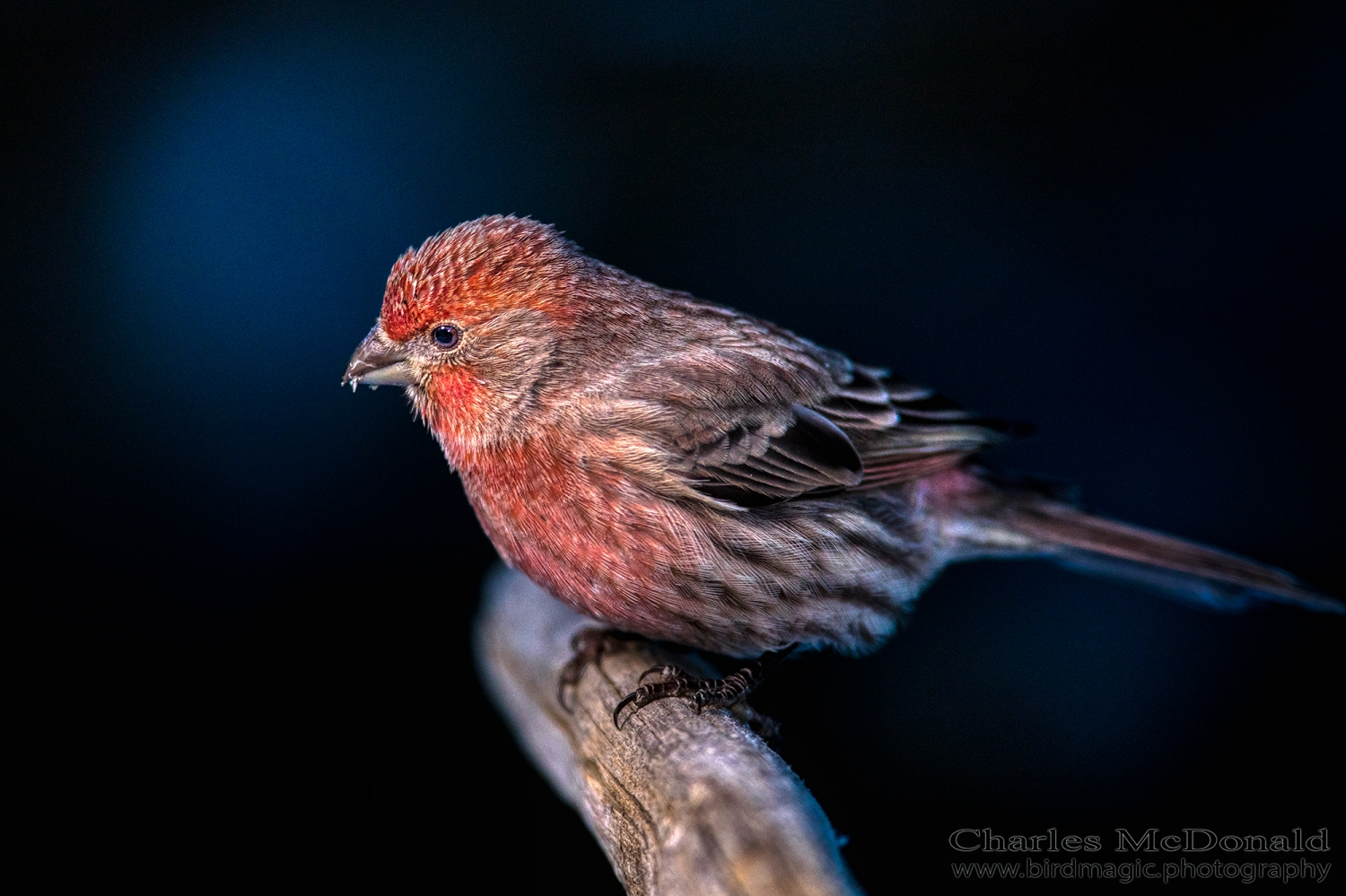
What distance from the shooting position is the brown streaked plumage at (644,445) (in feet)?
8.09

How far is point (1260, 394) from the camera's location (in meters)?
3.94

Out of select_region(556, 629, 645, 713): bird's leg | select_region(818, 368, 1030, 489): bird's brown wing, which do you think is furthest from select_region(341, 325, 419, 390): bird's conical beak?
select_region(818, 368, 1030, 489): bird's brown wing

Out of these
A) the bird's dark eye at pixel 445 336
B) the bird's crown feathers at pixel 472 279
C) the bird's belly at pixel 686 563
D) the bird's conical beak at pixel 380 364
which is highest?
the bird's crown feathers at pixel 472 279

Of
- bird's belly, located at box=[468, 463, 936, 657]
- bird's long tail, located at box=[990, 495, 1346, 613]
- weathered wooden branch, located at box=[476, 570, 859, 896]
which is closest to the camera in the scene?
weathered wooden branch, located at box=[476, 570, 859, 896]

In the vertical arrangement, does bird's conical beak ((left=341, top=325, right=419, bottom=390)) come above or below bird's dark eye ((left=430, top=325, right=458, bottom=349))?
below

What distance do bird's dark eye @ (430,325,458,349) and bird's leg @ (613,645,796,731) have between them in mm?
872

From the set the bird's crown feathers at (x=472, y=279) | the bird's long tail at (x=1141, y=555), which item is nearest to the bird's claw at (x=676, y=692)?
the bird's crown feathers at (x=472, y=279)

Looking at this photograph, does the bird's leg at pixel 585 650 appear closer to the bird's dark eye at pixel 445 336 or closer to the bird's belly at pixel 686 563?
the bird's belly at pixel 686 563

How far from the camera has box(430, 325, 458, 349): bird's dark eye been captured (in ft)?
8.21

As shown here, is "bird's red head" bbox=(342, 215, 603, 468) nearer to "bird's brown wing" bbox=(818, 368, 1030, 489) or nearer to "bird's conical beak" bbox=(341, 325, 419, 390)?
"bird's conical beak" bbox=(341, 325, 419, 390)

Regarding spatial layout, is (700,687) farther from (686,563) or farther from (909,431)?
(909,431)

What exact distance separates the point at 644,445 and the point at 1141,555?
1604mm

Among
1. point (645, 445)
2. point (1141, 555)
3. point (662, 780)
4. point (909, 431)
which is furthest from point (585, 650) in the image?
point (1141, 555)

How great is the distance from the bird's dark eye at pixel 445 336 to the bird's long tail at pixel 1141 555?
5.45ft
